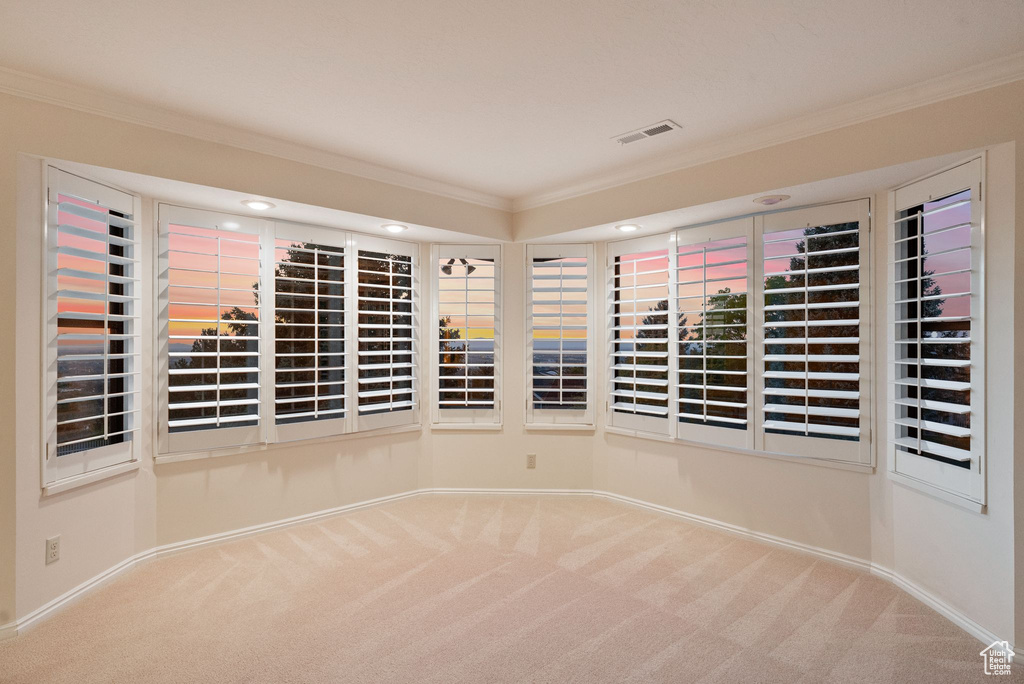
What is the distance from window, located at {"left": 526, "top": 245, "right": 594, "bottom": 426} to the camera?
4.85m

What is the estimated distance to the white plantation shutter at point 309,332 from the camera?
400 cm

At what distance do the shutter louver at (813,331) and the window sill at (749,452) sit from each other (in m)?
0.17

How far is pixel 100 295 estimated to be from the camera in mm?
3059

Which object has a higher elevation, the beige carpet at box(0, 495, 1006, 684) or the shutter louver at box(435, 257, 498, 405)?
the shutter louver at box(435, 257, 498, 405)

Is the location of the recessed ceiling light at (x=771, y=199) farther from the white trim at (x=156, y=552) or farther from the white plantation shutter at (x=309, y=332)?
the white trim at (x=156, y=552)

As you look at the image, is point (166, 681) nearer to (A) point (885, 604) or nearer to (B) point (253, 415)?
(B) point (253, 415)

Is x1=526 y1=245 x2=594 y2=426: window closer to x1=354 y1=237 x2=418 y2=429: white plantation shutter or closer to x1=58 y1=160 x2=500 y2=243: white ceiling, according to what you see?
x1=58 y1=160 x2=500 y2=243: white ceiling

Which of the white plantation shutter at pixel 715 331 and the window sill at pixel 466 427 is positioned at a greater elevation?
the white plantation shutter at pixel 715 331

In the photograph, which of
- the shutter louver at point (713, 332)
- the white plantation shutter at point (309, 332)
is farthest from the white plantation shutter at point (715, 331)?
the white plantation shutter at point (309, 332)

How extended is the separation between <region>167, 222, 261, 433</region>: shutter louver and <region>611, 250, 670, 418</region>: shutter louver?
289cm

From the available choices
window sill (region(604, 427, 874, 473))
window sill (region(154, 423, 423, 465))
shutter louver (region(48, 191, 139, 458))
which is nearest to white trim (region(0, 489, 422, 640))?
window sill (region(154, 423, 423, 465))

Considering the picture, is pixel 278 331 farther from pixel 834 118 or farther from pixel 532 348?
pixel 834 118

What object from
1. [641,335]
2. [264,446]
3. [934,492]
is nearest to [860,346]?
[934,492]

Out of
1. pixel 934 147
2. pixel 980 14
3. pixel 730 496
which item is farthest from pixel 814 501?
pixel 980 14
